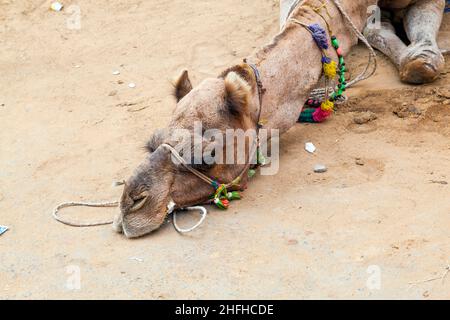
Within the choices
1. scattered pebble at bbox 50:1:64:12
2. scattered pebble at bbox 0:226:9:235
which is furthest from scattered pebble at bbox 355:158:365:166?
scattered pebble at bbox 50:1:64:12

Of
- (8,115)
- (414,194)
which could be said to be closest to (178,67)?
(8,115)

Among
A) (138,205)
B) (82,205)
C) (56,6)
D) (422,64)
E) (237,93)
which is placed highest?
(237,93)

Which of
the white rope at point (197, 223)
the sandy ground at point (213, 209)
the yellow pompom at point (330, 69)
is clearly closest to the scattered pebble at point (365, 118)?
the sandy ground at point (213, 209)

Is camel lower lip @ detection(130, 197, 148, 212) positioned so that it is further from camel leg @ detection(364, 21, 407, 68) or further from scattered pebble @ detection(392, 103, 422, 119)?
camel leg @ detection(364, 21, 407, 68)

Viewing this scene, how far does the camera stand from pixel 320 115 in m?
4.87

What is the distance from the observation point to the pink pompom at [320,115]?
4.83 meters

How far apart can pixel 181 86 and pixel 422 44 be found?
2.19 m

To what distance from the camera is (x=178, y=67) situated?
20.5 ft

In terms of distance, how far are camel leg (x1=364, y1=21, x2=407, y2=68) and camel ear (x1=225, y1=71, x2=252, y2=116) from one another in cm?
208

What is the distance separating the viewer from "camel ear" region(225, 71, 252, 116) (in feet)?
12.7

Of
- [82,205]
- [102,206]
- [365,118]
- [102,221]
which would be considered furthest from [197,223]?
[365,118]

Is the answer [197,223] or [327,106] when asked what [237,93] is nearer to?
[197,223]
